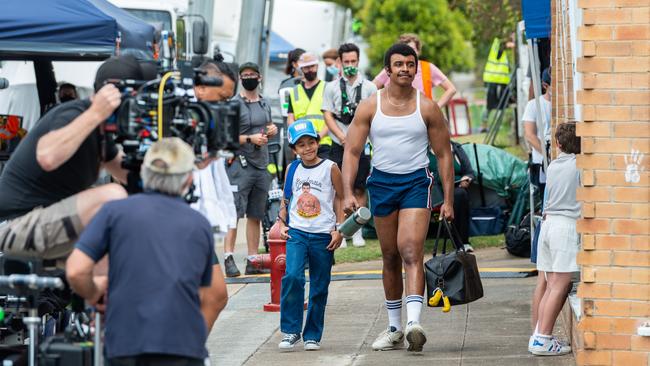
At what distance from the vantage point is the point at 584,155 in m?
6.82

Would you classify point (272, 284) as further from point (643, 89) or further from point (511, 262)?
point (643, 89)

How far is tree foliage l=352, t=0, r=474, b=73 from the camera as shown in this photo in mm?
36344

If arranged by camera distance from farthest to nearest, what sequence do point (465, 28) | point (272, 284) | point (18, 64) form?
point (465, 28)
point (18, 64)
point (272, 284)

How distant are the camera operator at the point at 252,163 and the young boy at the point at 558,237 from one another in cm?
453

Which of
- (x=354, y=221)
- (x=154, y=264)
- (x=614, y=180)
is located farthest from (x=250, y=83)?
(x=154, y=264)

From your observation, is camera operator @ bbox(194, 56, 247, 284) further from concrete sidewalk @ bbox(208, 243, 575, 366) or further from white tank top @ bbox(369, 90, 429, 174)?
concrete sidewalk @ bbox(208, 243, 575, 366)

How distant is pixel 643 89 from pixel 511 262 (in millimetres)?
5990

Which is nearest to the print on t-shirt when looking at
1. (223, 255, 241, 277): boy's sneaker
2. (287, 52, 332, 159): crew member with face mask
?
(223, 255, 241, 277): boy's sneaker

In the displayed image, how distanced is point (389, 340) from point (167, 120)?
3276 millimetres

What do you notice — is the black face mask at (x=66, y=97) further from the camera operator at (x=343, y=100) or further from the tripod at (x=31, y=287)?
the tripod at (x=31, y=287)

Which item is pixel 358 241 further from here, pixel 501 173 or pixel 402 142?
pixel 402 142

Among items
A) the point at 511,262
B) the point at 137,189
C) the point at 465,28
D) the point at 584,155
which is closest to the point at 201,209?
the point at 137,189

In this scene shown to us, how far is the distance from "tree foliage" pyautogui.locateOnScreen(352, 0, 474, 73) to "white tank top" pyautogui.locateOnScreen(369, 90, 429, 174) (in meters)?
27.5

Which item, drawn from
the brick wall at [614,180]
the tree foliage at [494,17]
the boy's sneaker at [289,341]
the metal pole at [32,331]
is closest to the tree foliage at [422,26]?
the tree foliage at [494,17]
